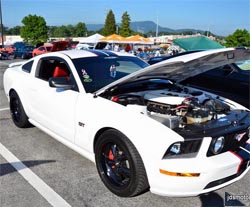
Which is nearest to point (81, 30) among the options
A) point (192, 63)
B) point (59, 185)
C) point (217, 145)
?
point (59, 185)

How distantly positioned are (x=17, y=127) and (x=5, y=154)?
1227 millimetres

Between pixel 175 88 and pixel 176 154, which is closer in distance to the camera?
pixel 176 154

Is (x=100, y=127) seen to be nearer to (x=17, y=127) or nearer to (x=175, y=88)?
(x=175, y=88)

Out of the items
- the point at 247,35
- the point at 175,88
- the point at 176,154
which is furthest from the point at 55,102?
the point at 247,35

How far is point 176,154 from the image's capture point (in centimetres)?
271

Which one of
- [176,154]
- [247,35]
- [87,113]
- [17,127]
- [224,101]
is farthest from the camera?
[247,35]

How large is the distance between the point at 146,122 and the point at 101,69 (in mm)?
1496

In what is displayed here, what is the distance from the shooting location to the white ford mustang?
2.70 meters

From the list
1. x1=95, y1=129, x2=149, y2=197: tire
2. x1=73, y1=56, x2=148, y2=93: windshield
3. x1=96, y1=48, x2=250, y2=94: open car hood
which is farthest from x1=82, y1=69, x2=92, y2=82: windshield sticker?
x1=95, y1=129, x2=149, y2=197: tire

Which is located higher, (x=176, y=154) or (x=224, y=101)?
(x=224, y=101)

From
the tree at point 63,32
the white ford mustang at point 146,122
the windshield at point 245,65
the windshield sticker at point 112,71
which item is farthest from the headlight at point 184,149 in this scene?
the tree at point 63,32

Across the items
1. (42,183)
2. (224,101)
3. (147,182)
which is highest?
(224,101)

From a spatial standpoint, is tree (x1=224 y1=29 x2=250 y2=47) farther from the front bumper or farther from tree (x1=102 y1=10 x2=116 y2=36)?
tree (x1=102 y1=10 x2=116 y2=36)

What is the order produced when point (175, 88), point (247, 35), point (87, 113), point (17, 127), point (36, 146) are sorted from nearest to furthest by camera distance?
point (87, 113), point (175, 88), point (36, 146), point (17, 127), point (247, 35)
